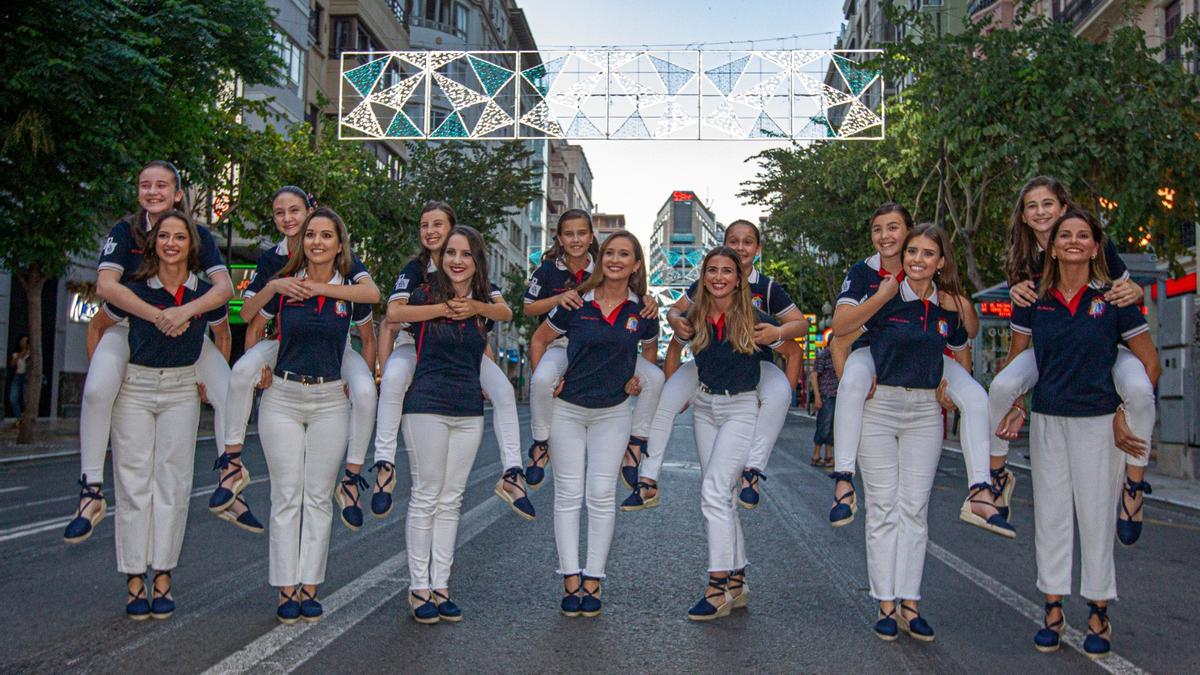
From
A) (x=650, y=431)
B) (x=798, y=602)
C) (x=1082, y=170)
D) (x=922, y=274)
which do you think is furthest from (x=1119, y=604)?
(x=1082, y=170)

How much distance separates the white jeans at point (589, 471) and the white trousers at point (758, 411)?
0.73 feet

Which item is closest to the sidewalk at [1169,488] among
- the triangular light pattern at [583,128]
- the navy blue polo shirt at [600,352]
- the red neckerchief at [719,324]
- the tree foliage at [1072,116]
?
the tree foliage at [1072,116]

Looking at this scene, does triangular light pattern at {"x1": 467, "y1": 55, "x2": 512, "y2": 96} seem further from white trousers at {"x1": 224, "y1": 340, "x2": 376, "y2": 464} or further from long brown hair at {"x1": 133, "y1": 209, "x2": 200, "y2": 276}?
white trousers at {"x1": 224, "y1": 340, "x2": 376, "y2": 464}

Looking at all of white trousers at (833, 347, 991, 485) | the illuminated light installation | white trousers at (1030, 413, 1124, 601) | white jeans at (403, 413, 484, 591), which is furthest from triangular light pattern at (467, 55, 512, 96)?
white trousers at (1030, 413, 1124, 601)

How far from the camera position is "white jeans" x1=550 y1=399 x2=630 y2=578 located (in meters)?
5.93

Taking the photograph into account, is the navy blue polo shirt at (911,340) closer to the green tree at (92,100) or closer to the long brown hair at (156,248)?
the long brown hair at (156,248)

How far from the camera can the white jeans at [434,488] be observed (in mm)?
5684

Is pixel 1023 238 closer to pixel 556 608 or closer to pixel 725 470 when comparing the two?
pixel 725 470

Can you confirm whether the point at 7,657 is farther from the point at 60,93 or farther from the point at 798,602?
the point at 60,93

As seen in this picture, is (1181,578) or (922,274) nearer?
(922,274)

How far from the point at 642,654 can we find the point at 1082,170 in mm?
16607

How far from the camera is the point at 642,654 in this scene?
4941mm

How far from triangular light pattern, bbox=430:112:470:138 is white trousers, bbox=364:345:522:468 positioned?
676 inches

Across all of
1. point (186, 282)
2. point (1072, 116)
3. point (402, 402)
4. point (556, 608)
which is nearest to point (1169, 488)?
point (1072, 116)
